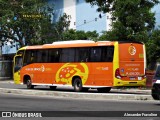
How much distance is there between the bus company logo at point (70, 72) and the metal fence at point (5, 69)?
31.6 meters

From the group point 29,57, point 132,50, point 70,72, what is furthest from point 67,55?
point 132,50

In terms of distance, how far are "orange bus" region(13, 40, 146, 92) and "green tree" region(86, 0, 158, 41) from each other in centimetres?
439

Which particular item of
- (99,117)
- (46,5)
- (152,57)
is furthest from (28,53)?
(46,5)

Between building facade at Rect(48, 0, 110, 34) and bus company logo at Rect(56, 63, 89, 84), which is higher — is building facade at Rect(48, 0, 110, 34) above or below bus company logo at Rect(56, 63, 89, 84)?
above

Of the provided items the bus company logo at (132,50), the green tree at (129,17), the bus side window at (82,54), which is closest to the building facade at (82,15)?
the green tree at (129,17)

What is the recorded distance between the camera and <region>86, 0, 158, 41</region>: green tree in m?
31.6

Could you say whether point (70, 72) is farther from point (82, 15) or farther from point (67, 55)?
point (82, 15)

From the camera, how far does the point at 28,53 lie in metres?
32.9

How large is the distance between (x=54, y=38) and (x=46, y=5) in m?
4.53

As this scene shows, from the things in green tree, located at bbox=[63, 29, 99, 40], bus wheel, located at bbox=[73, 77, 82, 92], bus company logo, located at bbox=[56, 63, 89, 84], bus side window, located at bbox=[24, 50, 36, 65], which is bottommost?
bus wheel, located at bbox=[73, 77, 82, 92]

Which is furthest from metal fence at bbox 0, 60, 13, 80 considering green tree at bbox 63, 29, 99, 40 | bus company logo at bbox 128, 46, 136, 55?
bus company logo at bbox 128, 46, 136, 55

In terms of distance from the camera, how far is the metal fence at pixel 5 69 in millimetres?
61028

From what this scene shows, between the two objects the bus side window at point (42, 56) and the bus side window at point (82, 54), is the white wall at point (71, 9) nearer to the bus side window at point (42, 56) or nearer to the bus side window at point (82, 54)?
the bus side window at point (42, 56)

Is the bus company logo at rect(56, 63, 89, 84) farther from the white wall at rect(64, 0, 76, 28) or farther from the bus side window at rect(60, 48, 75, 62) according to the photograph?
the white wall at rect(64, 0, 76, 28)
